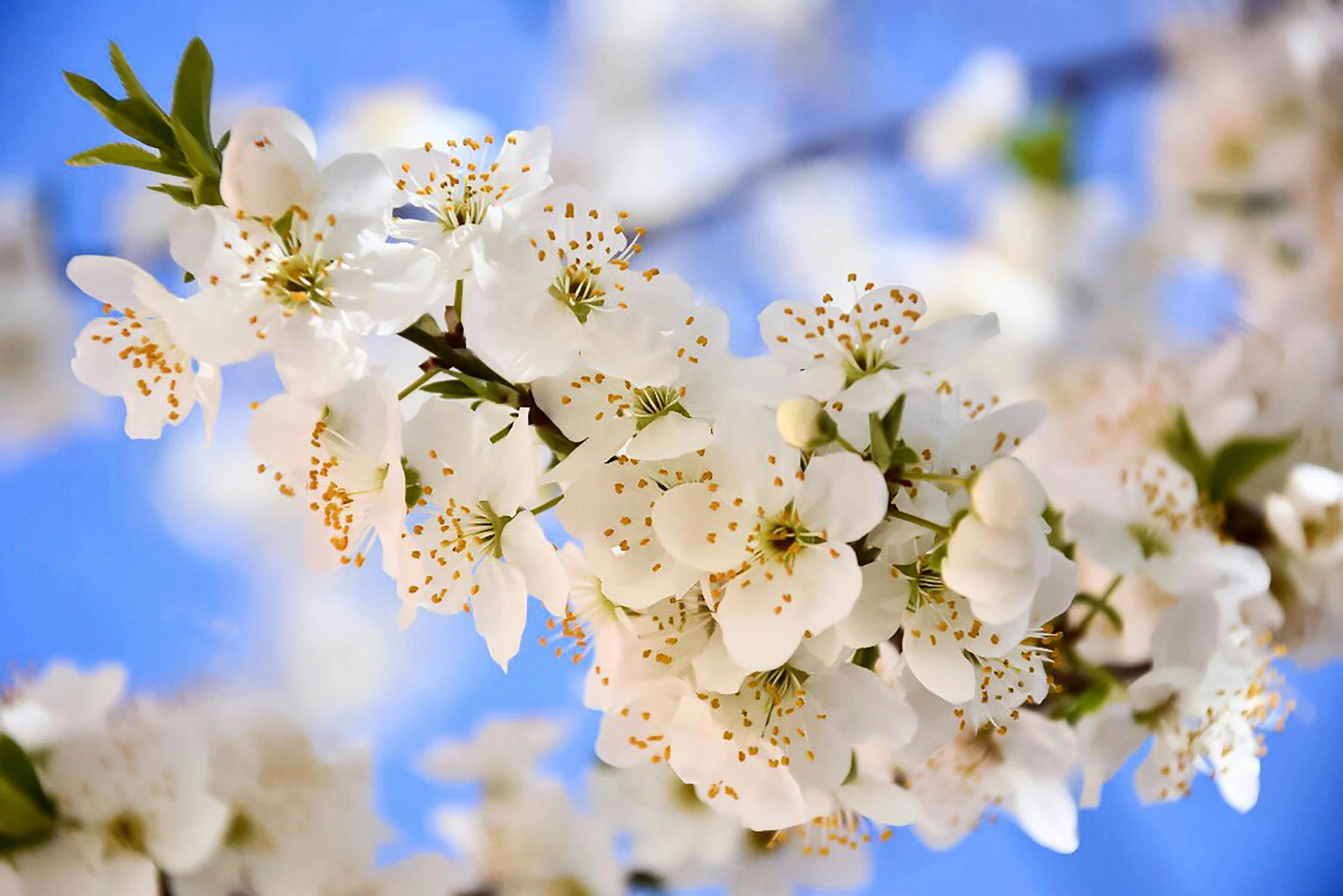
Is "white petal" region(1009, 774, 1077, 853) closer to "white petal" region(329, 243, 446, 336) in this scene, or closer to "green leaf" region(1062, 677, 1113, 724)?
"green leaf" region(1062, 677, 1113, 724)

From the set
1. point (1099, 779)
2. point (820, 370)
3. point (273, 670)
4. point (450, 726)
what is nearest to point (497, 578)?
point (820, 370)

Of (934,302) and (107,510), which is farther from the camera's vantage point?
(934,302)

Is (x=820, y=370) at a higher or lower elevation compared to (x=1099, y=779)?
higher

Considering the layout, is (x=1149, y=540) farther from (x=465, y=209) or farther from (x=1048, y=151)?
(x=1048, y=151)

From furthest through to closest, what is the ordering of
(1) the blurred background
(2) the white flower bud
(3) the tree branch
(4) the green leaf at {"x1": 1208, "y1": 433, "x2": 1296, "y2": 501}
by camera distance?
(3) the tree branch, (1) the blurred background, (4) the green leaf at {"x1": 1208, "y1": 433, "x2": 1296, "y2": 501}, (2) the white flower bud

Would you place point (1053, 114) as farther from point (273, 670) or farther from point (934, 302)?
point (273, 670)

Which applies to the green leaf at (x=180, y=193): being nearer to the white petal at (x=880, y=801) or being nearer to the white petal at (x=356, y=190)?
the white petal at (x=356, y=190)

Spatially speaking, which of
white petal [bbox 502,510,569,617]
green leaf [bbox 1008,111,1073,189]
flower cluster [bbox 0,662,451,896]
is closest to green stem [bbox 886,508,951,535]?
white petal [bbox 502,510,569,617]
